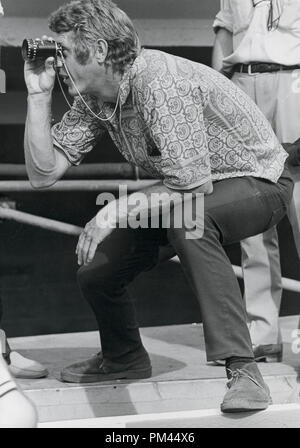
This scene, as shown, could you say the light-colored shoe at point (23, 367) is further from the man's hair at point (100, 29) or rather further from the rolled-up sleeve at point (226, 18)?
the rolled-up sleeve at point (226, 18)

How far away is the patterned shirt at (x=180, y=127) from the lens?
2.88 meters

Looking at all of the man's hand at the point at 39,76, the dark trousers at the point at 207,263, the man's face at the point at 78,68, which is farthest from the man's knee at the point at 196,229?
the man's hand at the point at 39,76

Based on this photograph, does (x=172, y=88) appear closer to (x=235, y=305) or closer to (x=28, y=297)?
(x=235, y=305)

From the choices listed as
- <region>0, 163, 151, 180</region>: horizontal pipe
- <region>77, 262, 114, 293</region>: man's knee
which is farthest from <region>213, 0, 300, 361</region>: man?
<region>0, 163, 151, 180</region>: horizontal pipe

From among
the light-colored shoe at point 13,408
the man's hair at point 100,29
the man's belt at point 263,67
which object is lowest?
the light-colored shoe at point 13,408

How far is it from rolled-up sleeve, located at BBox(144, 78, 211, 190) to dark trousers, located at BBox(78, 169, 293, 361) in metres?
0.13

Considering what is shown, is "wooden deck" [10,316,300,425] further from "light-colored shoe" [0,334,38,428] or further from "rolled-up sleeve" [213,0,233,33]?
"rolled-up sleeve" [213,0,233,33]

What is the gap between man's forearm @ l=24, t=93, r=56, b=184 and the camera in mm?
3195

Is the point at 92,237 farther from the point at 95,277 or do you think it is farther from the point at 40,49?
the point at 40,49

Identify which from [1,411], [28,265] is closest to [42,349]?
[1,411]

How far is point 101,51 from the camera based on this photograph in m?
3.02

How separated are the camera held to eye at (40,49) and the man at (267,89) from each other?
0.94 m

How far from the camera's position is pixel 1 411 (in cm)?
227

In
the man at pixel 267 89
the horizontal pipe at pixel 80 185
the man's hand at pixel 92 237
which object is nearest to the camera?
the man's hand at pixel 92 237
